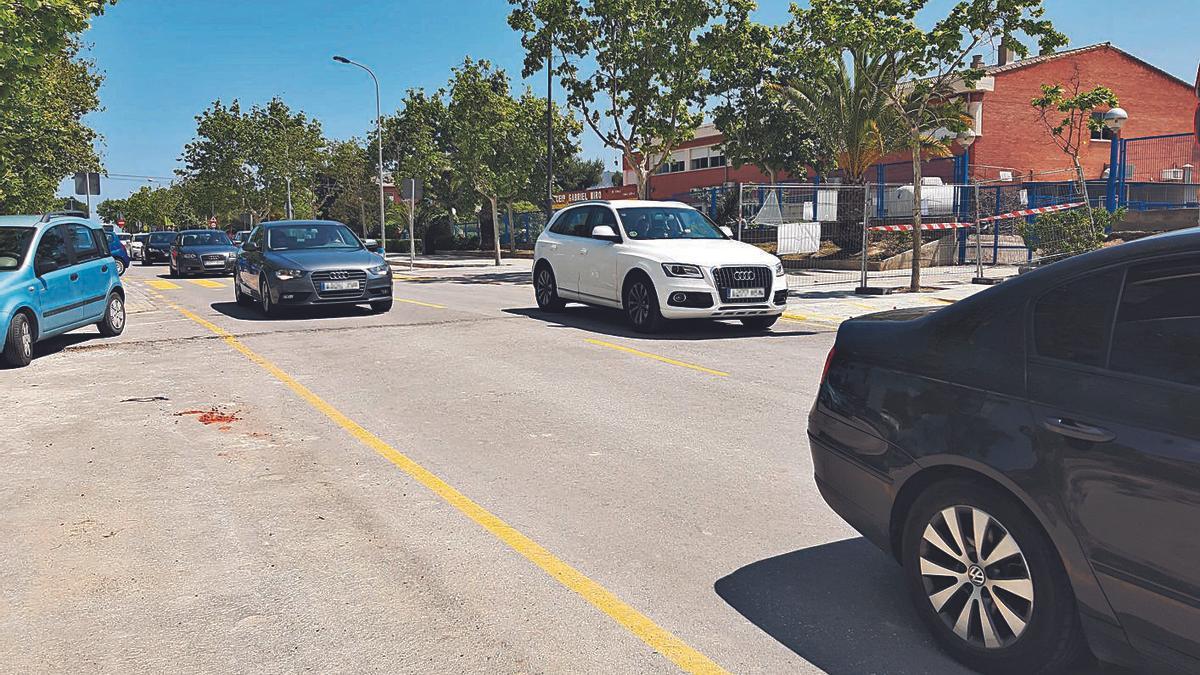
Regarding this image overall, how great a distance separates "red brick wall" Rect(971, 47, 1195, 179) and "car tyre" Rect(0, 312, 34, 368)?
3522 cm

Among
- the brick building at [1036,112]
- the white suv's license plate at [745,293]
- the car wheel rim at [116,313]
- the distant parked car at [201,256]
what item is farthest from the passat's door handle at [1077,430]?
the brick building at [1036,112]

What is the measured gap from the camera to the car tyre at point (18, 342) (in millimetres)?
9578

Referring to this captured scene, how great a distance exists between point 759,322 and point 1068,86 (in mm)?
35838

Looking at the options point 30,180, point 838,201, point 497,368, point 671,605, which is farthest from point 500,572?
point 30,180

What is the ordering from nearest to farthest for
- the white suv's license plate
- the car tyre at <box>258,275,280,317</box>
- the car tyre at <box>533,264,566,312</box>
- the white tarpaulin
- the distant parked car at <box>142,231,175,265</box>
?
the white suv's license plate < the car tyre at <box>258,275,280,317</box> < the car tyre at <box>533,264,566,312</box> < the white tarpaulin < the distant parked car at <box>142,231,175,265</box>

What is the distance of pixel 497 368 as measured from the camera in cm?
934

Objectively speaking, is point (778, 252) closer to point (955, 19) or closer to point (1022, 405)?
point (955, 19)

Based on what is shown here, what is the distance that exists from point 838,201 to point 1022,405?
1859cm

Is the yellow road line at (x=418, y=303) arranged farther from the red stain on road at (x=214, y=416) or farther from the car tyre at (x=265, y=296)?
the red stain on road at (x=214, y=416)

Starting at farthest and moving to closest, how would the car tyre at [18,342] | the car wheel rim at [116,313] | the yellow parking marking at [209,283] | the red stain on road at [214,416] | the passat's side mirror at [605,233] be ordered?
the yellow parking marking at [209,283] → the car wheel rim at [116,313] → the passat's side mirror at [605,233] → the car tyre at [18,342] → the red stain on road at [214,416]

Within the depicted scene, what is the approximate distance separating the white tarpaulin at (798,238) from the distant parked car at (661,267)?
4463 mm

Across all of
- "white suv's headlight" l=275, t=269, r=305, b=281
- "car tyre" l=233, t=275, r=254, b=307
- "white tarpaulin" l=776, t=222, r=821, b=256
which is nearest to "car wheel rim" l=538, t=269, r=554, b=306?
"white suv's headlight" l=275, t=269, r=305, b=281

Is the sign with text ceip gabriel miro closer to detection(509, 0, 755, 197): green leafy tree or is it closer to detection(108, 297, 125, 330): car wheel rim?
detection(509, 0, 755, 197): green leafy tree

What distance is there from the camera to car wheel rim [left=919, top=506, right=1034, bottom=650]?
2.96 m
